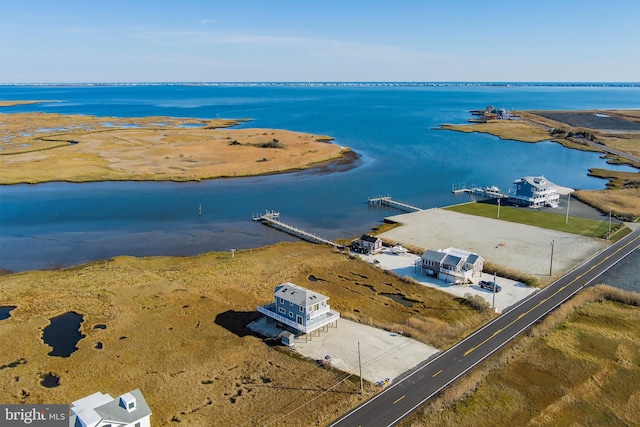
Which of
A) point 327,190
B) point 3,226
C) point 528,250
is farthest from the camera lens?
point 327,190

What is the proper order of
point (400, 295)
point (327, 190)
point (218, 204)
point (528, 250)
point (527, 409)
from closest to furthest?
point (527, 409)
point (400, 295)
point (528, 250)
point (218, 204)
point (327, 190)

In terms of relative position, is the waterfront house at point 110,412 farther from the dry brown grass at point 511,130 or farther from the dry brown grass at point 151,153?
the dry brown grass at point 511,130

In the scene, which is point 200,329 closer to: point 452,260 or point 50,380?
point 50,380

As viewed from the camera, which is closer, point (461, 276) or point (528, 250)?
point (461, 276)

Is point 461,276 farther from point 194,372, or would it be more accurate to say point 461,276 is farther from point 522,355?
point 194,372

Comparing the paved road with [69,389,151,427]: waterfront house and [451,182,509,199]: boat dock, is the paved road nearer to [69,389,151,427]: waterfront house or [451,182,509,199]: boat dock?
[69,389,151,427]: waterfront house

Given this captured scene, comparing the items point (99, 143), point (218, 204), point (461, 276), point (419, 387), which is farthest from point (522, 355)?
point (99, 143)
